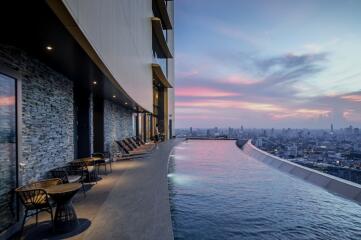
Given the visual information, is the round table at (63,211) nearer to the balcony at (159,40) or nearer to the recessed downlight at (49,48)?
the recessed downlight at (49,48)

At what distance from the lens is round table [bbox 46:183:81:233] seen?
12.7 ft

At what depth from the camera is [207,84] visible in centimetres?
2495

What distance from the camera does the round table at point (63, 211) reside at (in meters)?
3.87

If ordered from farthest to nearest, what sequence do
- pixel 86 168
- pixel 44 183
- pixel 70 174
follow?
pixel 86 168 → pixel 70 174 → pixel 44 183

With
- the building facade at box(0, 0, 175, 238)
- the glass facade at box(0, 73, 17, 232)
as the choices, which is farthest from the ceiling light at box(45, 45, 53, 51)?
the glass facade at box(0, 73, 17, 232)

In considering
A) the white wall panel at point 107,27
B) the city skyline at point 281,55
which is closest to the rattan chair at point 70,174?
the white wall panel at point 107,27

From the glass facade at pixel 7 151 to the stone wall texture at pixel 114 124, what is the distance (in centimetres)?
744

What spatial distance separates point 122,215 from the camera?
428cm

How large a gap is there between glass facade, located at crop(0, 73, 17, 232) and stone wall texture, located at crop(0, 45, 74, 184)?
0.26 m

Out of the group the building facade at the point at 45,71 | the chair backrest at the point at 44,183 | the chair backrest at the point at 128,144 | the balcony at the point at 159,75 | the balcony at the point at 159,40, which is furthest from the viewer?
the balcony at the point at 159,75

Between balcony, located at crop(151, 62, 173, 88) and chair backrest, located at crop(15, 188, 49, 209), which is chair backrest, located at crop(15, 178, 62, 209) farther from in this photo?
balcony, located at crop(151, 62, 173, 88)

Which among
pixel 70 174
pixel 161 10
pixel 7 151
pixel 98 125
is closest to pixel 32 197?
pixel 7 151

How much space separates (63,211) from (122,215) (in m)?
0.93

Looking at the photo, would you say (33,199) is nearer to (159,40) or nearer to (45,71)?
(45,71)
